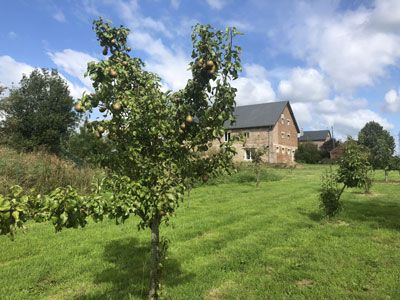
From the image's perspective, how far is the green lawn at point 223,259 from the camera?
19.4 feet

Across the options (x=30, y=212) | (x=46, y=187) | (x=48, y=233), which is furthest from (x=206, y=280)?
(x=46, y=187)

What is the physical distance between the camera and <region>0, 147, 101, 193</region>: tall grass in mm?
13383

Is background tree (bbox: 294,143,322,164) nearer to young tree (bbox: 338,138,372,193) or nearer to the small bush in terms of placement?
young tree (bbox: 338,138,372,193)

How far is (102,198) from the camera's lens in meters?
4.02

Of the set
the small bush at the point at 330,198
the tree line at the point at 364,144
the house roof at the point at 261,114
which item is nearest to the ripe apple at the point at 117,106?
the small bush at the point at 330,198

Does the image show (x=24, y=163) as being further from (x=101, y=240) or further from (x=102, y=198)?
(x=102, y=198)

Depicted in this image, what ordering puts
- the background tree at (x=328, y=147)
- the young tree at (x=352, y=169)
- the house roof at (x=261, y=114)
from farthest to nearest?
the background tree at (x=328, y=147)
the house roof at (x=261, y=114)
the young tree at (x=352, y=169)

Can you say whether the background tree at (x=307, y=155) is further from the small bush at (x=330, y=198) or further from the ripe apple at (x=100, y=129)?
the ripe apple at (x=100, y=129)

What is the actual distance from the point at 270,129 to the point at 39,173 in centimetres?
3743

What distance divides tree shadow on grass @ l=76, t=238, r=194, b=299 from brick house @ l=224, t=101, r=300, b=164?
1508 inches

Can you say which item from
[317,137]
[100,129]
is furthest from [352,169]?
[317,137]

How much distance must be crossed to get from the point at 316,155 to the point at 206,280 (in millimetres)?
52637

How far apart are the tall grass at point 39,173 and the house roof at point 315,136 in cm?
6758

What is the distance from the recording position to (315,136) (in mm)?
78125
